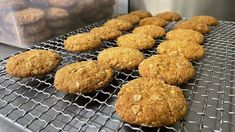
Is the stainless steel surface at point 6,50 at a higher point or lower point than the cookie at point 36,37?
lower

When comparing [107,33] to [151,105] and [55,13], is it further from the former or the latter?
[151,105]

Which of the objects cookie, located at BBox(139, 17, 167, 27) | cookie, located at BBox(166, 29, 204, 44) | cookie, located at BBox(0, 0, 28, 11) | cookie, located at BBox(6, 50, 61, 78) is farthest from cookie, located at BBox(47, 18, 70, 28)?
cookie, located at BBox(166, 29, 204, 44)

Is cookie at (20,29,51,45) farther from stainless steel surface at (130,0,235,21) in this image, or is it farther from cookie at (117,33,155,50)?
stainless steel surface at (130,0,235,21)

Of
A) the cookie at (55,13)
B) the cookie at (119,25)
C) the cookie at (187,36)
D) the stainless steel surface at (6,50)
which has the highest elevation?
the cookie at (55,13)

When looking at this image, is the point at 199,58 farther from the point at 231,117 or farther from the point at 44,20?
the point at 44,20

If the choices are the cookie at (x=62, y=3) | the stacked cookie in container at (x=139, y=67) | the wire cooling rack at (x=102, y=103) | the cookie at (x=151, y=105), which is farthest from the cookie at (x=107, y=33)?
the cookie at (x=151, y=105)

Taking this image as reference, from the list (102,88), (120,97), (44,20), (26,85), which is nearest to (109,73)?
(102,88)

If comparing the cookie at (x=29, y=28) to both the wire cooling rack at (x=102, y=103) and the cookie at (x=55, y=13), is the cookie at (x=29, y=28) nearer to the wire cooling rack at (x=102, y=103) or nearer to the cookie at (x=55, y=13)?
the cookie at (x=55, y=13)

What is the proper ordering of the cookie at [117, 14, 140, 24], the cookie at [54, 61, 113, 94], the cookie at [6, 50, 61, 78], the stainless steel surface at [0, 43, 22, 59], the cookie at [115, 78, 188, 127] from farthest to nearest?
the cookie at [117, 14, 140, 24] < the stainless steel surface at [0, 43, 22, 59] < the cookie at [6, 50, 61, 78] < the cookie at [54, 61, 113, 94] < the cookie at [115, 78, 188, 127]
